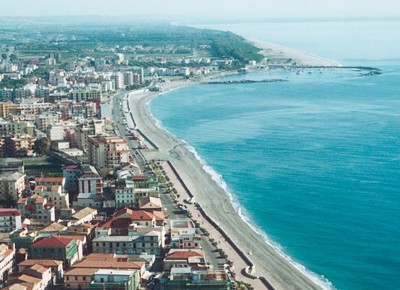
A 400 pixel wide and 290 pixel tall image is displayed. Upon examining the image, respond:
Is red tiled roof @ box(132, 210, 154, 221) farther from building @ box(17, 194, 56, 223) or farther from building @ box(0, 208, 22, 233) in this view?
building @ box(0, 208, 22, 233)

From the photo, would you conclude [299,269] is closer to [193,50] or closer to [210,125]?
[210,125]

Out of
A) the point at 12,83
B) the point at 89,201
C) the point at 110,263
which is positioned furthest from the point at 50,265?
the point at 12,83

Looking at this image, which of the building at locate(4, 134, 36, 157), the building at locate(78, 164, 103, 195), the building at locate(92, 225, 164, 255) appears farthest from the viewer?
the building at locate(4, 134, 36, 157)

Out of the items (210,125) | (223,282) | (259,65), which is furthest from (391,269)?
(259,65)

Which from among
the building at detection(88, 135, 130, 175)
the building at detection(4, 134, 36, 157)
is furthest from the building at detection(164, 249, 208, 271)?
the building at detection(4, 134, 36, 157)

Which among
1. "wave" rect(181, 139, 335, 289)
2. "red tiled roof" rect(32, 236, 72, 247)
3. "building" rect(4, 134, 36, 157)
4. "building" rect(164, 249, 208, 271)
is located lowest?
"wave" rect(181, 139, 335, 289)

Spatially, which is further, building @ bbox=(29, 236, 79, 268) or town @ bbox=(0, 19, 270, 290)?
building @ bbox=(29, 236, 79, 268)

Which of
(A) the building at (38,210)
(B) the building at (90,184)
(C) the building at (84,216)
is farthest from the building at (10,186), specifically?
(C) the building at (84,216)
